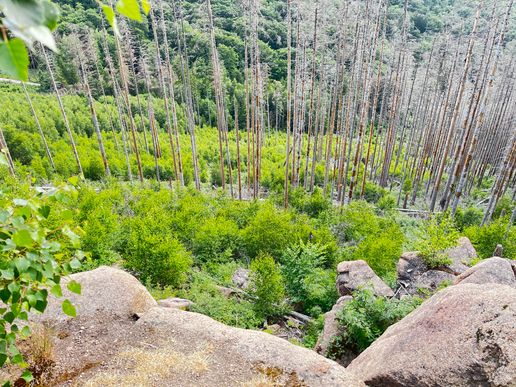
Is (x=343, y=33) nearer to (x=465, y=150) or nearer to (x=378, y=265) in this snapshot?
(x=465, y=150)

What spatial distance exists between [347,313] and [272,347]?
7.50 ft

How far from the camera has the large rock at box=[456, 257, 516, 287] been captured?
5.65 m

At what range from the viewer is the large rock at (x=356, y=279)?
745 centimetres

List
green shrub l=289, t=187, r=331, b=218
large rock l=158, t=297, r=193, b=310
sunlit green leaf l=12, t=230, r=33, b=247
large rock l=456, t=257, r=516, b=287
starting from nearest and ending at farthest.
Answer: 1. sunlit green leaf l=12, t=230, r=33, b=247
2. large rock l=456, t=257, r=516, b=287
3. large rock l=158, t=297, r=193, b=310
4. green shrub l=289, t=187, r=331, b=218

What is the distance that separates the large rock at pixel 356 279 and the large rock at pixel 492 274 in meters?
1.76

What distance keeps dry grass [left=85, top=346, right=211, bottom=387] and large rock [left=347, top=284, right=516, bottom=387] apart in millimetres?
2101

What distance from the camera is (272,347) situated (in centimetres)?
443

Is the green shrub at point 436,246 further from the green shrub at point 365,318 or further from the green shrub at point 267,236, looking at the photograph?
the green shrub at point 267,236

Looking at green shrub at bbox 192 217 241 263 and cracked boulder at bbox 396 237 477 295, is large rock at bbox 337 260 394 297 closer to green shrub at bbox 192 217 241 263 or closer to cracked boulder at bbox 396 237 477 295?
cracked boulder at bbox 396 237 477 295

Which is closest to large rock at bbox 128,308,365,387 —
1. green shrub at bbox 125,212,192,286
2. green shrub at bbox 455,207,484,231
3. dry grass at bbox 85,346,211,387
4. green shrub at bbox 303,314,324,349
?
dry grass at bbox 85,346,211,387

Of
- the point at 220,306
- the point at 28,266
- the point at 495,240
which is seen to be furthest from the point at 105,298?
the point at 495,240

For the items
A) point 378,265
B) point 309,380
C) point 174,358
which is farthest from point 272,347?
point 378,265

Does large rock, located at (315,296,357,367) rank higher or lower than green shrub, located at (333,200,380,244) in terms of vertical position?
higher

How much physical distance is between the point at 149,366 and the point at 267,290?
411 centimetres
